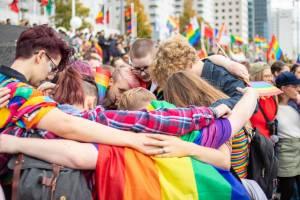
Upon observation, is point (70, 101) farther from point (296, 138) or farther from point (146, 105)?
point (296, 138)

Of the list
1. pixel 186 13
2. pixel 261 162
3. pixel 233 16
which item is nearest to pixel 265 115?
pixel 261 162

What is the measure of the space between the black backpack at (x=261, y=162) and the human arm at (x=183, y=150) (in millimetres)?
1124

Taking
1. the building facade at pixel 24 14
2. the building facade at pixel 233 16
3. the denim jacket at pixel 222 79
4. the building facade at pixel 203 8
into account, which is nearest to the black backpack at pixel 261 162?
the denim jacket at pixel 222 79

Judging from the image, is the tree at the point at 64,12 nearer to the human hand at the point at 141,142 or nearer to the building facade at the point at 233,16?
the human hand at the point at 141,142

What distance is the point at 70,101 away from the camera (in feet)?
9.57

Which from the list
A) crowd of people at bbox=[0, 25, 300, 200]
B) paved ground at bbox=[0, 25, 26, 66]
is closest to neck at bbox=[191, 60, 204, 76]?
crowd of people at bbox=[0, 25, 300, 200]

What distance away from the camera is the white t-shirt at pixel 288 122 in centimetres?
508

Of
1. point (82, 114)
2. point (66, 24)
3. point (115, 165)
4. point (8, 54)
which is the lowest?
point (115, 165)

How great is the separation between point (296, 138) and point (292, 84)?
613 mm

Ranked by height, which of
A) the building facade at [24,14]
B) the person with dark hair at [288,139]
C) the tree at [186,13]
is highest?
the tree at [186,13]

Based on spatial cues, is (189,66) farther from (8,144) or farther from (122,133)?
(8,144)

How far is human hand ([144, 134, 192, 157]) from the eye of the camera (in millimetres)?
2270

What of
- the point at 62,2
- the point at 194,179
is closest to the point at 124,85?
the point at 194,179

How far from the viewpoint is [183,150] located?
2299 millimetres
